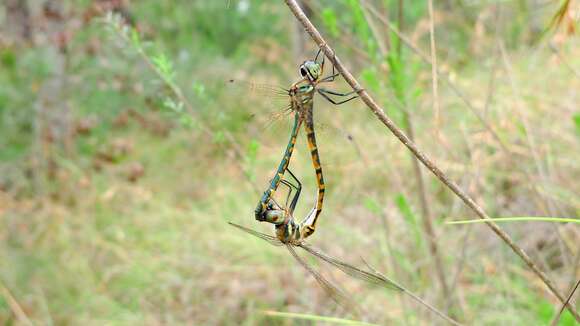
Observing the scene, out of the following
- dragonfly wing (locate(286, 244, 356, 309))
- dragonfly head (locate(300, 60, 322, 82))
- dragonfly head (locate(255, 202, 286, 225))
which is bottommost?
dragonfly wing (locate(286, 244, 356, 309))

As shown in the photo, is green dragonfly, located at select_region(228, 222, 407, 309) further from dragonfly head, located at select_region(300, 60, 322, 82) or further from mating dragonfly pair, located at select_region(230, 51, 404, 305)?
dragonfly head, located at select_region(300, 60, 322, 82)

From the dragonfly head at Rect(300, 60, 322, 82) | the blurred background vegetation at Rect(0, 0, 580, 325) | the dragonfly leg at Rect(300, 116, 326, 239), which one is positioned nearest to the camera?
the dragonfly head at Rect(300, 60, 322, 82)

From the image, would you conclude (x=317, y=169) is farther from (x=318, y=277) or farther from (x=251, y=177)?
(x=251, y=177)

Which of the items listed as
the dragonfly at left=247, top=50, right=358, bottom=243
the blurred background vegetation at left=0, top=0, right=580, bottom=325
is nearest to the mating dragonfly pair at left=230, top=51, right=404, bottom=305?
the dragonfly at left=247, top=50, right=358, bottom=243

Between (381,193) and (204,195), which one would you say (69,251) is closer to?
(204,195)

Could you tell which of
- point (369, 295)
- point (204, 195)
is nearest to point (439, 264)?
point (369, 295)

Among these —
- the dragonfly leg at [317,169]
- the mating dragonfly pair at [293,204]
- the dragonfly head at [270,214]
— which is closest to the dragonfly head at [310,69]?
the mating dragonfly pair at [293,204]

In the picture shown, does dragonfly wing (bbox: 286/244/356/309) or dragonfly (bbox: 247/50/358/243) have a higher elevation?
dragonfly (bbox: 247/50/358/243)

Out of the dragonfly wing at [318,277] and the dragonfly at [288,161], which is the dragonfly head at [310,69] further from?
the dragonfly wing at [318,277]
